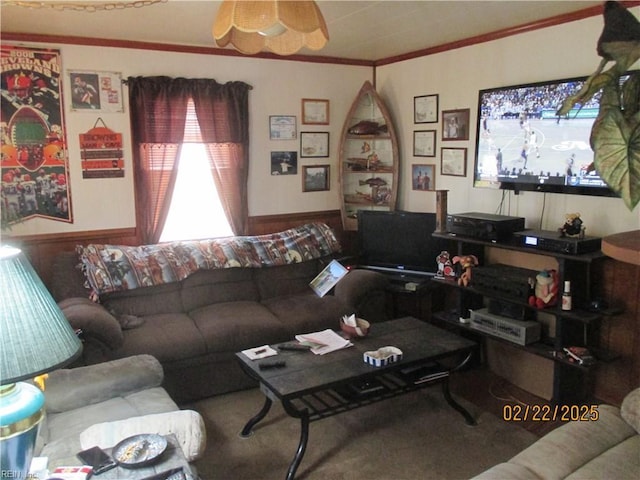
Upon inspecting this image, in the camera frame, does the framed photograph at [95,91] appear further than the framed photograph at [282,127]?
No

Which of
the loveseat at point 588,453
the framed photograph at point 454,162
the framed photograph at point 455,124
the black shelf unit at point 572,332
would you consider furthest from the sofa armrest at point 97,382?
the framed photograph at point 455,124

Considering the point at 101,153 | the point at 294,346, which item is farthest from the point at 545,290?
the point at 101,153

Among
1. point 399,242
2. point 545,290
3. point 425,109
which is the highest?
point 425,109

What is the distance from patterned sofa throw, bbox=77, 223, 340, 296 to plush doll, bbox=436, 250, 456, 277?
→ 96 cm

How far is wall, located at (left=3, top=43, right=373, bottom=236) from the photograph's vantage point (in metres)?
3.78

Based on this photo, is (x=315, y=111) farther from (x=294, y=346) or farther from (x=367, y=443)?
(x=367, y=443)

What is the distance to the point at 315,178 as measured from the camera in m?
4.77

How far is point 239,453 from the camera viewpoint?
9.04 feet

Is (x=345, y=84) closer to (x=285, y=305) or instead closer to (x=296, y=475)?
(x=285, y=305)

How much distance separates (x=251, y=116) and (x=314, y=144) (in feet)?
2.07

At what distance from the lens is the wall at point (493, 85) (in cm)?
318

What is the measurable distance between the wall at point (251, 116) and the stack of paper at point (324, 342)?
172cm

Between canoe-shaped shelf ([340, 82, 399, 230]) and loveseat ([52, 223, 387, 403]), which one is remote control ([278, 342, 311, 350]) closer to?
loveseat ([52, 223, 387, 403])
